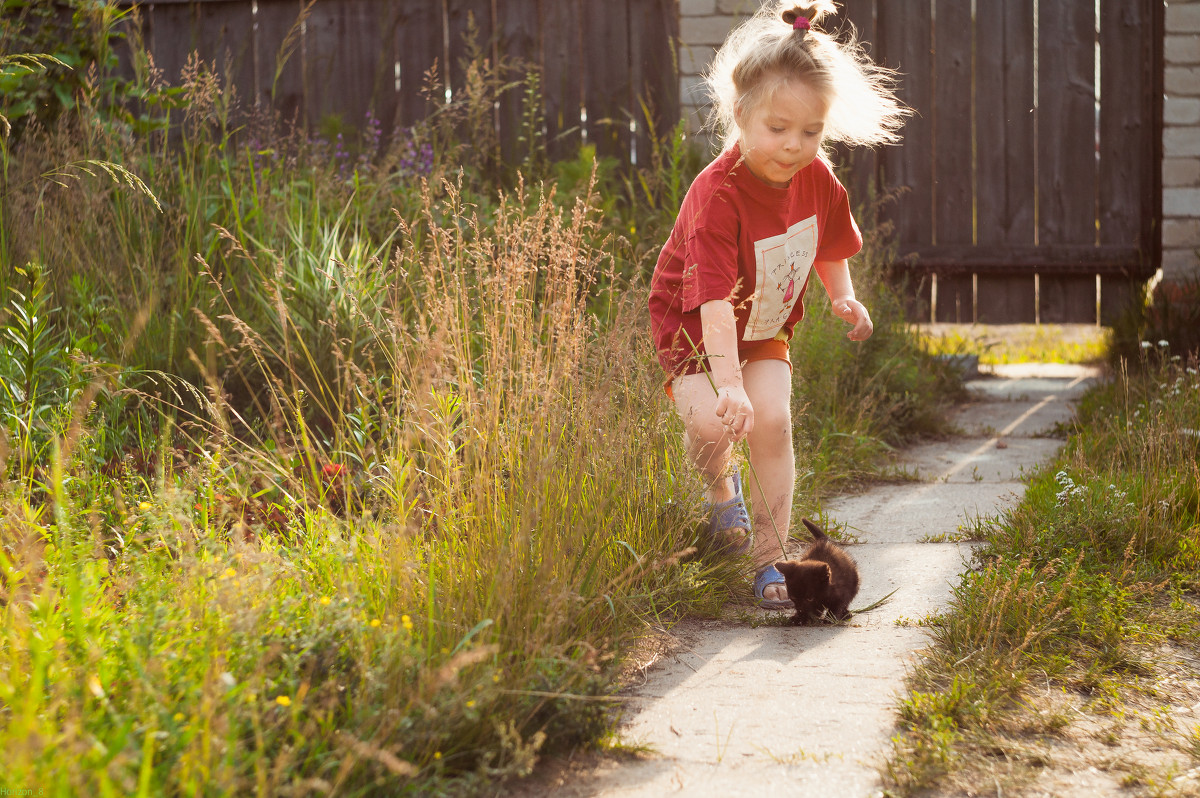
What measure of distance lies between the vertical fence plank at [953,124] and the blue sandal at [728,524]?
4.41 m

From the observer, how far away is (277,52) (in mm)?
6707

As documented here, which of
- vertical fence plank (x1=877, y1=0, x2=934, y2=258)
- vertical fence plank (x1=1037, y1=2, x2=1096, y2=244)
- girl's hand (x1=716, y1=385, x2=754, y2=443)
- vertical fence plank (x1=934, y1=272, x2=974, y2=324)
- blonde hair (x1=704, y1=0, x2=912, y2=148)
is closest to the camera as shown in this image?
girl's hand (x1=716, y1=385, x2=754, y2=443)

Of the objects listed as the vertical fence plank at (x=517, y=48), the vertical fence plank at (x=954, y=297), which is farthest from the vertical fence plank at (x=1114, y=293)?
the vertical fence plank at (x=517, y=48)

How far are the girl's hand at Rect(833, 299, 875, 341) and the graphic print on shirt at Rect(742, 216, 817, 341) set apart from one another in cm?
13

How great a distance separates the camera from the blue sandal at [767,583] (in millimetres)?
2523

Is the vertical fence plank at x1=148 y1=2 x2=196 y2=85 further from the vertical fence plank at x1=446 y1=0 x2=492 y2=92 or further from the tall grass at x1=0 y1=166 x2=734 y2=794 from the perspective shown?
the tall grass at x1=0 y1=166 x2=734 y2=794

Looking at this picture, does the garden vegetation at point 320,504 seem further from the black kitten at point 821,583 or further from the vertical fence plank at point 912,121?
the vertical fence plank at point 912,121

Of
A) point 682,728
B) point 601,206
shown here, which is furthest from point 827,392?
point 682,728

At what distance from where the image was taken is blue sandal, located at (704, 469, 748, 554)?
2637 millimetres

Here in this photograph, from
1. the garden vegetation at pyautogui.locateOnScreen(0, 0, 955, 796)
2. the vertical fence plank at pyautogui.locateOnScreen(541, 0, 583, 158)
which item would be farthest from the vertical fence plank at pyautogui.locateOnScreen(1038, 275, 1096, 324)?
the vertical fence plank at pyautogui.locateOnScreen(541, 0, 583, 158)

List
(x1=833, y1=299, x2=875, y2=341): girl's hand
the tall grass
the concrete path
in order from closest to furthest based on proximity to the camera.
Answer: the tall grass < the concrete path < (x1=833, y1=299, x2=875, y2=341): girl's hand

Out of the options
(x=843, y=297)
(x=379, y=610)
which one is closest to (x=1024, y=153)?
(x=843, y=297)

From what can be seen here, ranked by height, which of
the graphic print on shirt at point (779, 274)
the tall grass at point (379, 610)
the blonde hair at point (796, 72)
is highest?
the blonde hair at point (796, 72)

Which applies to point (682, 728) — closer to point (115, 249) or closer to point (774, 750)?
point (774, 750)
